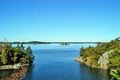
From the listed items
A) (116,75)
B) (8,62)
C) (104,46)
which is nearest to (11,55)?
(8,62)

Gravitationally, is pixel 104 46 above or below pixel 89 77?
above

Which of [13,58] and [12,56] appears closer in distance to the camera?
[13,58]

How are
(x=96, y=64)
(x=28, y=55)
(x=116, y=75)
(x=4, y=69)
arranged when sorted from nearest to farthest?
(x=116, y=75)
(x=4, y=69)
(x=96, y=64)
(x=28, y=55)

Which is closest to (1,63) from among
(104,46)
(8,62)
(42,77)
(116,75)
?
(8,62)

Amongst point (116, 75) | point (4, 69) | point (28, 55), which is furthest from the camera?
point (28, 55)

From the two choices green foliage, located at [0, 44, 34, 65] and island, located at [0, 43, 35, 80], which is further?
Result: green foliage, located at [0, 44, 34, 65]

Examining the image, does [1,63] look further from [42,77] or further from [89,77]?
[89,77]

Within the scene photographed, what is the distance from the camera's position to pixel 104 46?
435ft

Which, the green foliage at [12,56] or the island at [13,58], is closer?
the island at [13,58]

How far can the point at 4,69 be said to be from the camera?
112938mm

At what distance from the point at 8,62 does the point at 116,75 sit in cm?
8946

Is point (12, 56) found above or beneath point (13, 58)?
above

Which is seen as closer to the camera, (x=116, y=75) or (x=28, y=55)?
(x=116, y=75)

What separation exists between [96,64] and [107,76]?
27.0 metres
